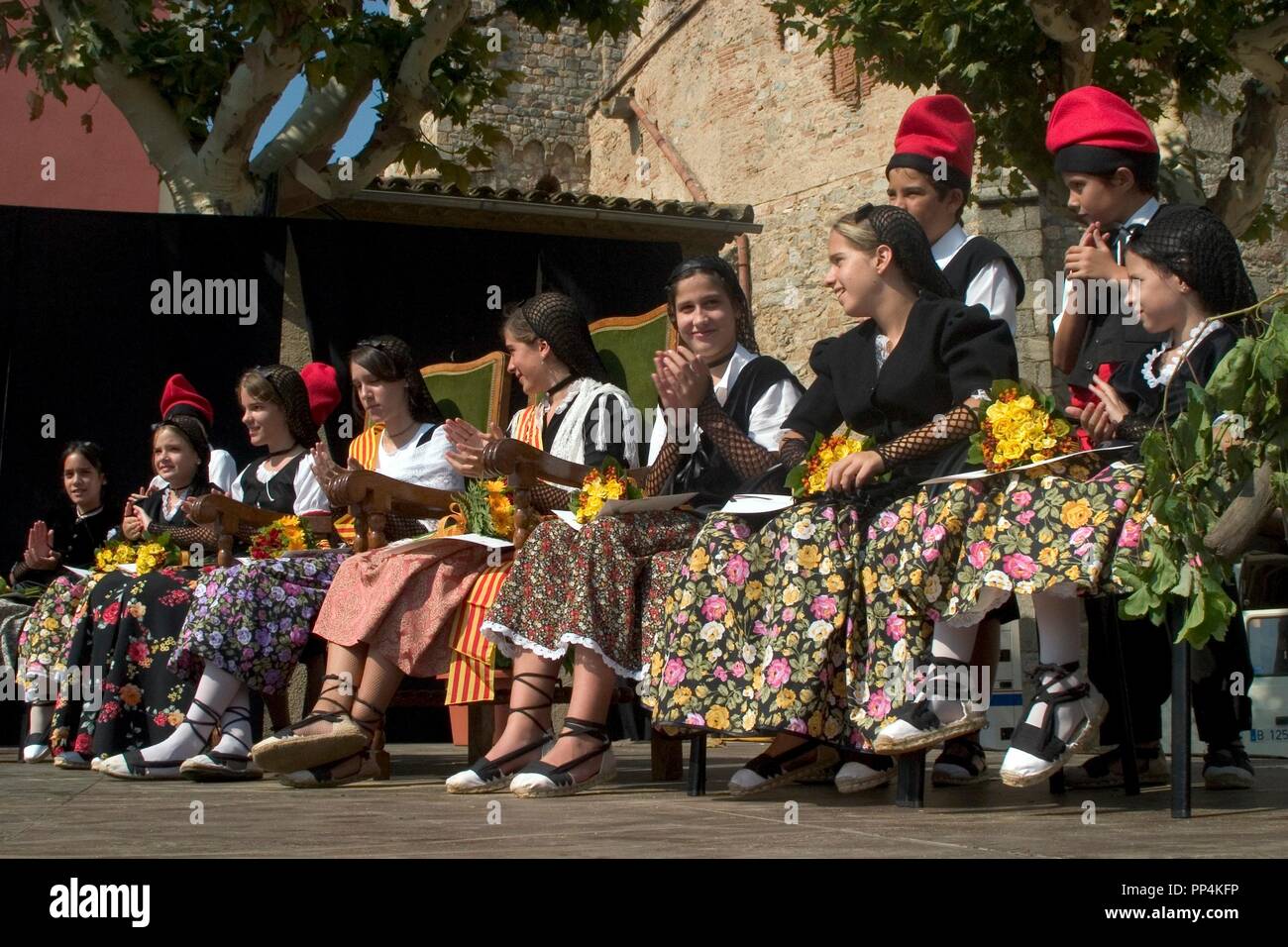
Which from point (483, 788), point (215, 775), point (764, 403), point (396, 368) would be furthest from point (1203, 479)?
point (215, 775)

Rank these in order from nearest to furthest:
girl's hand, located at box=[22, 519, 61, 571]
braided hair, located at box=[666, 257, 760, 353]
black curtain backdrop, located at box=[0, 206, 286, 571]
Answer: braided hair, located at box=[666, 257, 760, 353]
girl's hand, located at box=[22, 519, 61, 571]
black curtain backdrop, located at box=[0, 206, 286, 571]

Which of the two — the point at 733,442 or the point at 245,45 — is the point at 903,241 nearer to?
the point at 733,442

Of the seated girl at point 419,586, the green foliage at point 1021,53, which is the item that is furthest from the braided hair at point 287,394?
the green foliage at point 1021,53

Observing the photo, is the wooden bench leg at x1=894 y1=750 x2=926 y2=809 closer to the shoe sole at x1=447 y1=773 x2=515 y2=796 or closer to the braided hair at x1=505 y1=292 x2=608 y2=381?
the shoe sole at x1=447 y1=773 x2=515 y2=796

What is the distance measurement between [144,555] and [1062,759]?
3.77 m

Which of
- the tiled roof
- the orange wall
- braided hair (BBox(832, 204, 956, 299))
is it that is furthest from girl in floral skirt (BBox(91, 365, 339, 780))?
the orange wall

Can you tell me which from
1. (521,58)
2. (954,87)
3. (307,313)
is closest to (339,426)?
(307,313)

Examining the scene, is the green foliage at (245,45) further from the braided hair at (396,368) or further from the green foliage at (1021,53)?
the braided hair at (396,368)

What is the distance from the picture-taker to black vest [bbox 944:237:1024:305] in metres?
4.75

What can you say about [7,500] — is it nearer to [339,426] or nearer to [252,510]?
[339,426]

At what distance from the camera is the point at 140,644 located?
595cm

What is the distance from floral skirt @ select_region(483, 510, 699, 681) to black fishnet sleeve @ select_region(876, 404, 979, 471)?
0.83 metres

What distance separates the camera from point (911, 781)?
394cm

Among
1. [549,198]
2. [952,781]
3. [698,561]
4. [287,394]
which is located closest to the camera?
[698,561]
